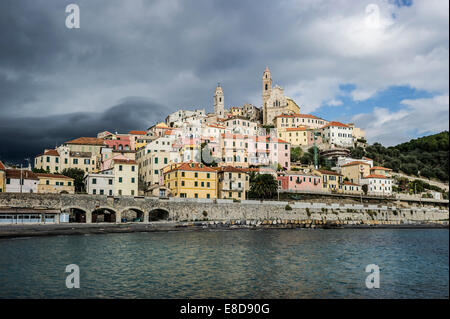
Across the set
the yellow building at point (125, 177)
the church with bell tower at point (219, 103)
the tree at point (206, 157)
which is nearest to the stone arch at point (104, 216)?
the yellow building at point (125, 177)

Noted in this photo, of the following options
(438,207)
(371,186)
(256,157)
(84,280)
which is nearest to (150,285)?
(84,280)

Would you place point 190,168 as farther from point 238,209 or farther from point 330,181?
point 330,181

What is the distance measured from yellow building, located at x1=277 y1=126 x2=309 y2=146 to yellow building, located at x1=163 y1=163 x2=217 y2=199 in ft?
167

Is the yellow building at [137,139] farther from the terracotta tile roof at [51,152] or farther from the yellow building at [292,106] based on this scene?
the yellow building at [292,106]

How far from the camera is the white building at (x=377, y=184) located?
284 feet

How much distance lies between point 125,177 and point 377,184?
57194 millimetres

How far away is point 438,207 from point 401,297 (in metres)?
77.1

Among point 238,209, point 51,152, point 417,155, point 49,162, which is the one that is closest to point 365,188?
point 238,209

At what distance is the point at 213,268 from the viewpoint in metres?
24.2

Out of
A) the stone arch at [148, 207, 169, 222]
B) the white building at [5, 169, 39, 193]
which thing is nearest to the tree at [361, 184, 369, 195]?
the stone arch at [148, 207, 169, 222]

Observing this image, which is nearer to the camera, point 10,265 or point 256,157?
point 10,265

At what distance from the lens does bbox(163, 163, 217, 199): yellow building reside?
60375 mm
